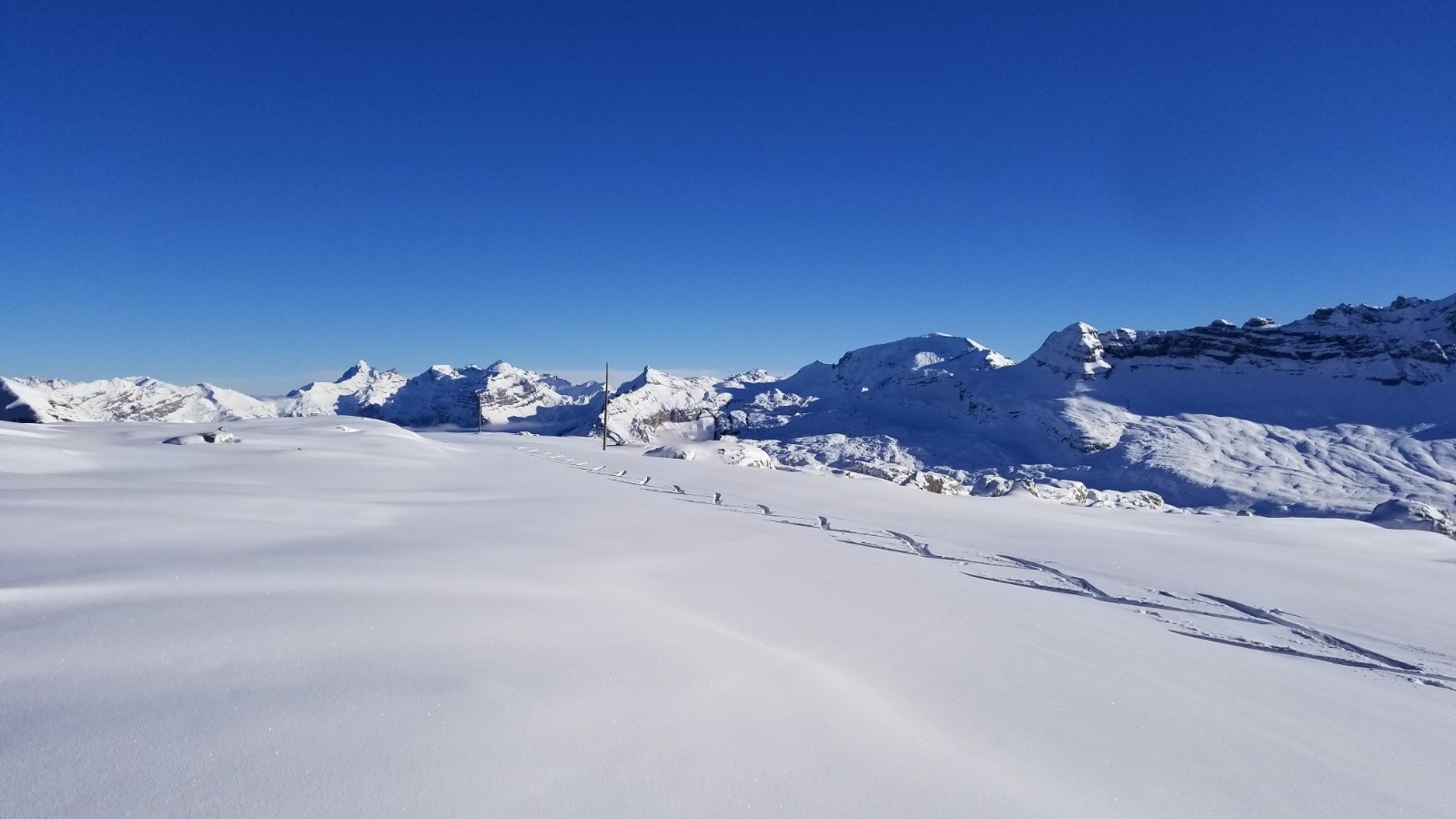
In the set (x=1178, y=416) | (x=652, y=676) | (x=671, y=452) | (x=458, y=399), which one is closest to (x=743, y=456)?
(x=671, y=452)

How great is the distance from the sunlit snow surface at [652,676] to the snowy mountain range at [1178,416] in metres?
29.7

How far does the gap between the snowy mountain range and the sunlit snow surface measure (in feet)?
97.4

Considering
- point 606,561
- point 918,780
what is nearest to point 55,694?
point 918,780

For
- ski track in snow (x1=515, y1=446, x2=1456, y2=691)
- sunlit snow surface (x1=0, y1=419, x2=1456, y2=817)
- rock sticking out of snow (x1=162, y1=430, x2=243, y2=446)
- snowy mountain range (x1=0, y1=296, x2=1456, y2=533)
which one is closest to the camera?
sunlit snow surface (x1=0, y1=419, x2=1456, y2=817)

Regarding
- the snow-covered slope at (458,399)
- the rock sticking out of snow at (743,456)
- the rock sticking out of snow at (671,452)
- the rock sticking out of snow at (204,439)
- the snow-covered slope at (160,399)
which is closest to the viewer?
the rock sticking out of snow at (204,439)

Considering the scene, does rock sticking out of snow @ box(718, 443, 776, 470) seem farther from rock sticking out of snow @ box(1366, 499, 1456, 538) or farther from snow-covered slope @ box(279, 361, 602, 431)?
snow-covered slope @ box(279, 361, 602, 431)

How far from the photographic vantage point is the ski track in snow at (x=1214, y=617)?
2.76 metres

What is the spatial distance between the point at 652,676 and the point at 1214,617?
3.15 metres

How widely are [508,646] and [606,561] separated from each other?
1416mm

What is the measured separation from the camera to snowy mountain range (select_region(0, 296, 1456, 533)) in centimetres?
4853

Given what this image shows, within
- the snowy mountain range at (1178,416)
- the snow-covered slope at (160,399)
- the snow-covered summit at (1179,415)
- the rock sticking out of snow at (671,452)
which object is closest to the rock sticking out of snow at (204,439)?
the rock sticking out of snow at (671,452)

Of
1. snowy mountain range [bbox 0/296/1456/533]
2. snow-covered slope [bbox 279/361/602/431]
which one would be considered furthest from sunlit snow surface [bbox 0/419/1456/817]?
snow-covered slope [bbox 279/361/602/431]

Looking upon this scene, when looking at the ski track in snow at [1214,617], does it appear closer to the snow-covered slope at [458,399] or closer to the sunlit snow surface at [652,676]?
the sunlit snow surface at [652,676]

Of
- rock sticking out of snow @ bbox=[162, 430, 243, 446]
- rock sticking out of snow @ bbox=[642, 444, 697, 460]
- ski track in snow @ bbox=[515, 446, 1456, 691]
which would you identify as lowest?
ski track in snow @ bbox=[515, 446, 1456, 691]
